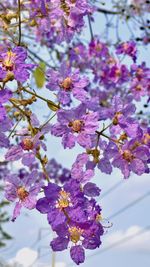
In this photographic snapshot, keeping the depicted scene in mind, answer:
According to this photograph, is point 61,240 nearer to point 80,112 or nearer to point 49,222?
point 49,222

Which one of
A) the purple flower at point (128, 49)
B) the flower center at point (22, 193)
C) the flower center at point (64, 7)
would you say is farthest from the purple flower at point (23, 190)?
the purple flower at point (128, 49)

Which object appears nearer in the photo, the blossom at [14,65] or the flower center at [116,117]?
the blossom at [14,65]

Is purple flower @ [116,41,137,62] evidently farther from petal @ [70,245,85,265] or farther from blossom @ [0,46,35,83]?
petal @ [70,245,85,265]

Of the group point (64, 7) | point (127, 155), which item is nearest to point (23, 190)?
point (127, 155)

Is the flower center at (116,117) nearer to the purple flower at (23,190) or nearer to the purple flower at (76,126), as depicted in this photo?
the purple flower at (76,126)

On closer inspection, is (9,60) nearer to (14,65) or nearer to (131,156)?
(14,65)

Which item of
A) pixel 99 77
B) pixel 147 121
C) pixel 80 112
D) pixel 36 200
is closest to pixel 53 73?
pixel 80 112
